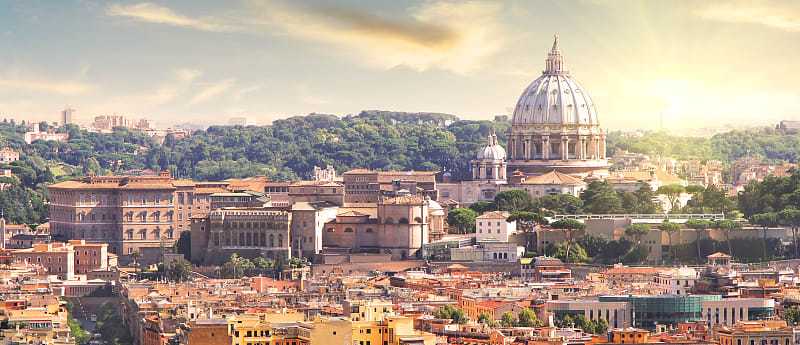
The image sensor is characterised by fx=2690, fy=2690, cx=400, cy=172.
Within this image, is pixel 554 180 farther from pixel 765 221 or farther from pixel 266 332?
pixel 266 332

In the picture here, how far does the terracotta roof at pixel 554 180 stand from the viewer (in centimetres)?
7650

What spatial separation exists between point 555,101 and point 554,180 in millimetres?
6303

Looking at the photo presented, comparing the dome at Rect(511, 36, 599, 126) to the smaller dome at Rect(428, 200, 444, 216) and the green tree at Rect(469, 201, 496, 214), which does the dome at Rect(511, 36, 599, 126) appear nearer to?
the green tree at Rect(469, 201, 496, 214)

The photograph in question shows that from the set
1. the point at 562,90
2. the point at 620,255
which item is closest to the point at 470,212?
the point at 620,255

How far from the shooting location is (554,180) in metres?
76.9

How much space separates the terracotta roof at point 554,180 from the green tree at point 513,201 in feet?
12.8

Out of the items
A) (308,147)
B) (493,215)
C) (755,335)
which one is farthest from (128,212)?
(308,147)

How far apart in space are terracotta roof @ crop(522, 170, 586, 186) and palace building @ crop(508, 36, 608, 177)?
2.97 metres

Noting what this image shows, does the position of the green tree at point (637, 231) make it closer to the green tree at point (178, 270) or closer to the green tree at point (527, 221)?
the green tree at point (527, 221)

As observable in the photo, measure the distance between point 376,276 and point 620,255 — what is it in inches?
264

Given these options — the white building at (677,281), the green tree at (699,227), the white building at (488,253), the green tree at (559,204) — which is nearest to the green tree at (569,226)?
the white building at (488,253)

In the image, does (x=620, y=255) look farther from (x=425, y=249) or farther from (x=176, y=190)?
(x=176, y=190)

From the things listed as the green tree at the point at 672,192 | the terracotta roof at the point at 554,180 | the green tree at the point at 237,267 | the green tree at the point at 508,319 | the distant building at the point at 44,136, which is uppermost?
the distant building at the point at 44,136

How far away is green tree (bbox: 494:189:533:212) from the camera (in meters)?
70.5
